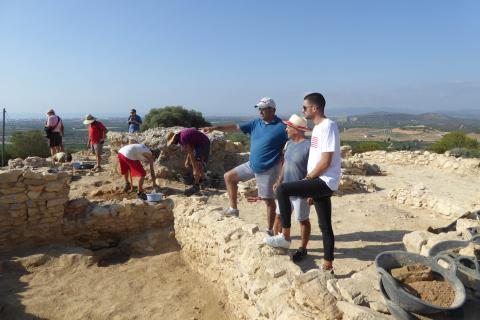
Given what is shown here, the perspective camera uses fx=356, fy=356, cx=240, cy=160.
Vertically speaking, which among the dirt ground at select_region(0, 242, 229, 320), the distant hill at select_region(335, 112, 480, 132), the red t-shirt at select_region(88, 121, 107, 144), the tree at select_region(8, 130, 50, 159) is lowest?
the dirt ground at select_region(0, 242, 229, 320)

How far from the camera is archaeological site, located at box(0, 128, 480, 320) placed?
8.77ft

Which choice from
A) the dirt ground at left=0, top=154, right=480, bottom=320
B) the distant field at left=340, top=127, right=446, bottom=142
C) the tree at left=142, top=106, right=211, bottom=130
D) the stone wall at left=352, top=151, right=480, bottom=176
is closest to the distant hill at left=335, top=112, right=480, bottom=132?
the distant field at left=340, top=127, right=446, bottom=142

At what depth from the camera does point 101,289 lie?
16.7 feet

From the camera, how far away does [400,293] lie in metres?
2.34

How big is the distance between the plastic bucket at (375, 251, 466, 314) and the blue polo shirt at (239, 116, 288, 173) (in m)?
2.17

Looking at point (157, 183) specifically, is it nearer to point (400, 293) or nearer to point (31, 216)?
point (31, 216)

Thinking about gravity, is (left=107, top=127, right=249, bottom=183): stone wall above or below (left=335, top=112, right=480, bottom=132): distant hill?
below

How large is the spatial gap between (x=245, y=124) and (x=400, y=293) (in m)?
3.24

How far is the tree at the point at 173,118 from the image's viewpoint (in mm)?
28438

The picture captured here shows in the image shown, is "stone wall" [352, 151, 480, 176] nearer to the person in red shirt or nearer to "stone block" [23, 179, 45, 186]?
the person in red shirt

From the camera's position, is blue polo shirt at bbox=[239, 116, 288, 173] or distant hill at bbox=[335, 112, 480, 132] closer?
blue polo shirt at bbox=[239, 116, 288, 173]

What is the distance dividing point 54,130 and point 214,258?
30.1 ft

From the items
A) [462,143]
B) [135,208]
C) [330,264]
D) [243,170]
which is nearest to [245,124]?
[243,170]

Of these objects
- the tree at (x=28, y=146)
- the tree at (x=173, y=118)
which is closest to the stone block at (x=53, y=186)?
the tree at (x=28, y=146)
